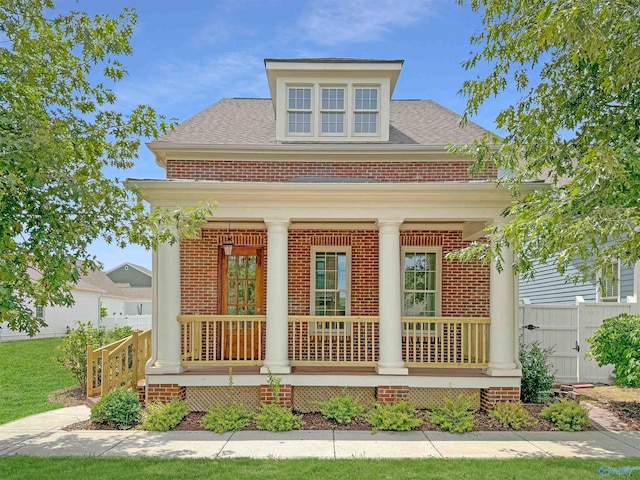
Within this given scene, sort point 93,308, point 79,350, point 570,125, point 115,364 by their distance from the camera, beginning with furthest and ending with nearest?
point 93,308, point 79,350, point 115,364, point 570,125

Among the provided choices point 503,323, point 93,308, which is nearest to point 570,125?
point 503,323

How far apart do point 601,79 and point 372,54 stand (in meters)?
5.35

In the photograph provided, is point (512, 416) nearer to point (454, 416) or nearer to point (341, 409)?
point (454, 416)

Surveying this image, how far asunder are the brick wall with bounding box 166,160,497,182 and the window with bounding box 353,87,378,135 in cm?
78

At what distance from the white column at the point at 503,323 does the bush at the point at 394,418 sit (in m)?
1.68

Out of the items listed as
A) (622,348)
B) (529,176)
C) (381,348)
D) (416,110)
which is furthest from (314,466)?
(416,110)

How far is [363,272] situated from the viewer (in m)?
11.0

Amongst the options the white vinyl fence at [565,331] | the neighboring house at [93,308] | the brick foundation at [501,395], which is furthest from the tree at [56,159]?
→ the neighboring house at [93,308]

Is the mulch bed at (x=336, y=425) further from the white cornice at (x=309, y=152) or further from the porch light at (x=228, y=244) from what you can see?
the white cornice at (x=309, y=152)

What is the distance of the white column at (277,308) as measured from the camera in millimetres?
8703

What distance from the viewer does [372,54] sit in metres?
11.2

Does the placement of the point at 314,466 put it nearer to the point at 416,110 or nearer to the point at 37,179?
the point at 37,179

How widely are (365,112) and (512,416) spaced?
6.75 meters

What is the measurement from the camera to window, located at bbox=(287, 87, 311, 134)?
439 inches
